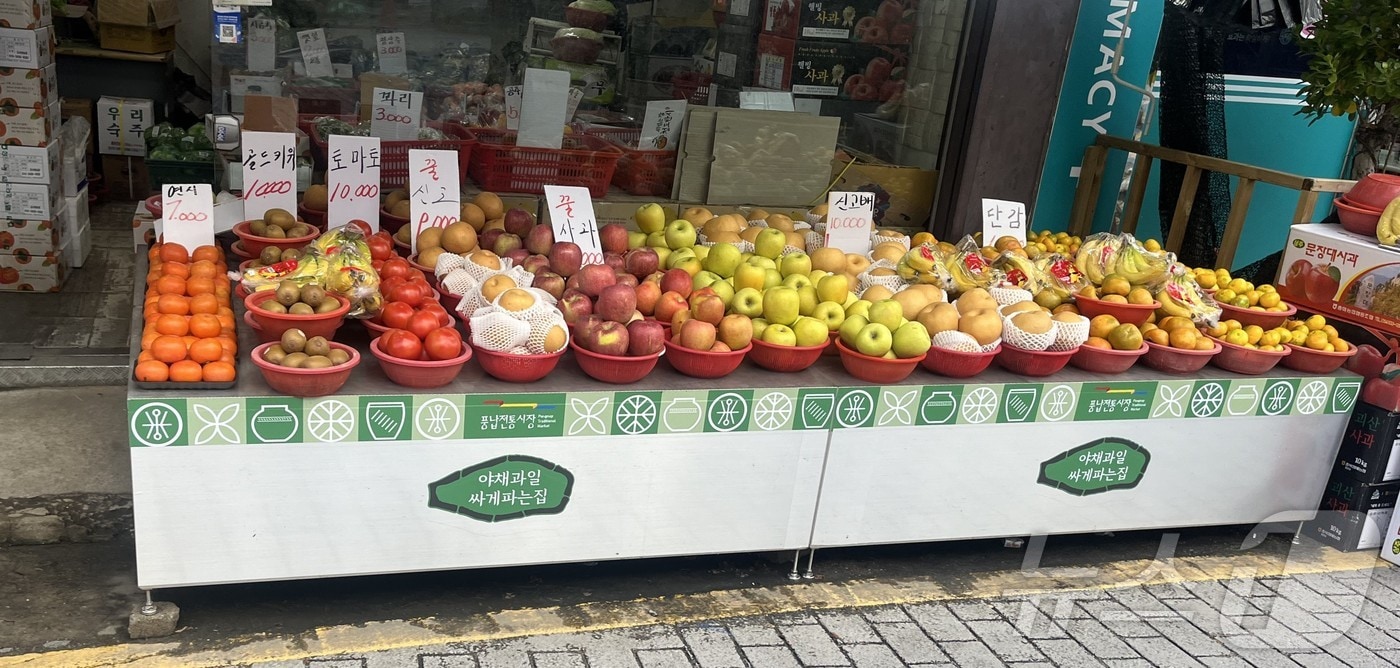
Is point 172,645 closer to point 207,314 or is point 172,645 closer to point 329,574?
point 329,574

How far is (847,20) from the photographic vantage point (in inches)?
264

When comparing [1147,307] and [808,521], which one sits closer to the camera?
[808,521]

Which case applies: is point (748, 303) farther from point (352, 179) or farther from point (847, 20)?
point (847, 20)

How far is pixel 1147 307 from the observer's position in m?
4.64

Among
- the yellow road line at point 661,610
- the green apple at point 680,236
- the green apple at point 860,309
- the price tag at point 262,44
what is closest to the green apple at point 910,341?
the green apple at point 860,309

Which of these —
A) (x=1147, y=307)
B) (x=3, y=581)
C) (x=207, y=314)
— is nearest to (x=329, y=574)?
(x=207, y=314)

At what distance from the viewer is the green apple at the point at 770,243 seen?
4727 mm

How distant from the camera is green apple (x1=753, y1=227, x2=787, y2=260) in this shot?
473 centimetres

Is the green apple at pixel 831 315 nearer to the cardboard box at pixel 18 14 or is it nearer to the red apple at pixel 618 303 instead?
the red apple at pixel 618 303

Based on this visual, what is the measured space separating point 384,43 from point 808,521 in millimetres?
4296

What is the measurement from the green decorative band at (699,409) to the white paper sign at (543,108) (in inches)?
104

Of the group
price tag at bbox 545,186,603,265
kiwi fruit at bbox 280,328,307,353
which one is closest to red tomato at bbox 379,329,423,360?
kiwi fruit at bbox 280,328,307,353

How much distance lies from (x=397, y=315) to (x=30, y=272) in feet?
13.9

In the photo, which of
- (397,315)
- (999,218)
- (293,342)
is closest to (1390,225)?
(999,218)
